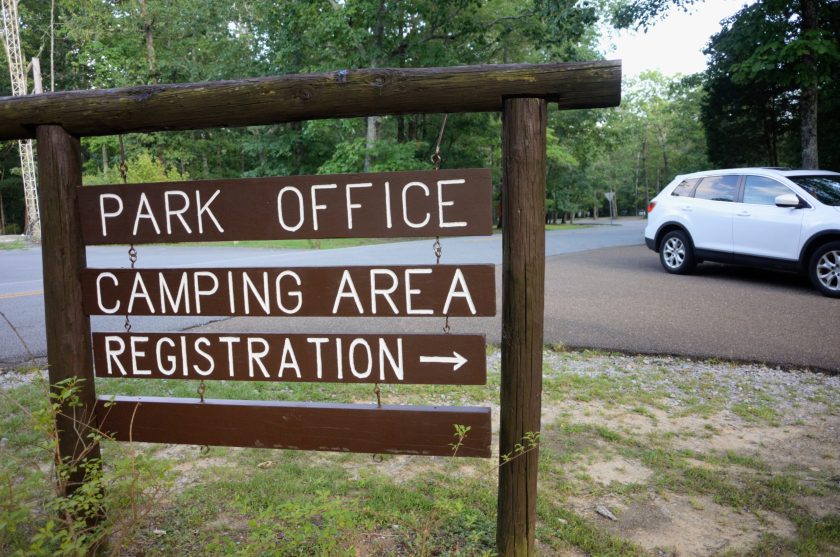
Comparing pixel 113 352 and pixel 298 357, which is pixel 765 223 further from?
pixel 113 352

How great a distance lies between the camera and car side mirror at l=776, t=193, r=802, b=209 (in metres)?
9.34

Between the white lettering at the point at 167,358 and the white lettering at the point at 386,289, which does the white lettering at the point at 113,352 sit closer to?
the white lettering at the point at 167,358

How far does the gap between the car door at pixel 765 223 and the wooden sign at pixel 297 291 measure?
28.5ft

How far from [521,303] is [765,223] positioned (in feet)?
29.0

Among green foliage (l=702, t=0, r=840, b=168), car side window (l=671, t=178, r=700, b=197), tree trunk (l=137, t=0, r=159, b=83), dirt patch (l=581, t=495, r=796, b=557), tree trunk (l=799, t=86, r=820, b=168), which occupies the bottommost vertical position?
dirt patch (l=581, t=495, r=796, b=557)

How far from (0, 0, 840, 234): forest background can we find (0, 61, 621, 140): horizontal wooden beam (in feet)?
47.8

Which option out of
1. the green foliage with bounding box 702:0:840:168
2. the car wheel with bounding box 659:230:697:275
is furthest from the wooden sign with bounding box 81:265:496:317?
the green foliage with bounding box 702:0:840:168

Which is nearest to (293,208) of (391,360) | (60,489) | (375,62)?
(391,360)

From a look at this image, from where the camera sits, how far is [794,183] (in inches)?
379

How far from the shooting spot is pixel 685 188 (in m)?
11.3

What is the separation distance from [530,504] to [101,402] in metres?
2.04

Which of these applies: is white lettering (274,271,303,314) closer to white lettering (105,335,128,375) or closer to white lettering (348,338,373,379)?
white lettering (348,338,373,379)

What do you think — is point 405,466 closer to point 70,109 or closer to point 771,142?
point 70,109

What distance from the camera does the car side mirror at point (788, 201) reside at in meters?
9.34
